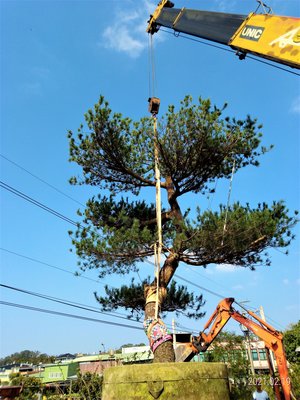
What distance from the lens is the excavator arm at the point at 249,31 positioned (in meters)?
4.23

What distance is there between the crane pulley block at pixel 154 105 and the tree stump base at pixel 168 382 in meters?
5.47

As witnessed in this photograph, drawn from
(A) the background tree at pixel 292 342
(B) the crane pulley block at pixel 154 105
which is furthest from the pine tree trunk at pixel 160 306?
(A) the background tree at pixel 292 342

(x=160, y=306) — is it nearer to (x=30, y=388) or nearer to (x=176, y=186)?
(x=176, y=186)

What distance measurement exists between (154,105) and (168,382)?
5.62m

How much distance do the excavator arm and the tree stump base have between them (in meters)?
3.62

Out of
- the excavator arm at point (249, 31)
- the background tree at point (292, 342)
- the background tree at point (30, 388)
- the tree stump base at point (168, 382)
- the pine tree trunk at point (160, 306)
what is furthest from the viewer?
the background tree at point (292, 342)

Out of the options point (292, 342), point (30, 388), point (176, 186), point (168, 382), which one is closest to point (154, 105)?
point (176, 186)

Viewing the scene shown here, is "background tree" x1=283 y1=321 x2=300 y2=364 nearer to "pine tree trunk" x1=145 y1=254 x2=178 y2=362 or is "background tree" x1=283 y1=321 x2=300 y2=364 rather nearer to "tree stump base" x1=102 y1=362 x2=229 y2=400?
"pine tree trunk" x1=145 y1=254 x2=178 y2=362

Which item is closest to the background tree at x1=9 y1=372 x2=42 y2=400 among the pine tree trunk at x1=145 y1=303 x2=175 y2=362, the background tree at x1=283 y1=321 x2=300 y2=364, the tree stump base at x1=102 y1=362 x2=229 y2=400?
the pine tree trunk at x1=145 y1=303 x2=175 y2=362

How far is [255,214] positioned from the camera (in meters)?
6.70

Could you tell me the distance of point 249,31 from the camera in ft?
16.9

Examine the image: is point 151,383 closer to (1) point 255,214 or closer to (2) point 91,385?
(1) point 255,214

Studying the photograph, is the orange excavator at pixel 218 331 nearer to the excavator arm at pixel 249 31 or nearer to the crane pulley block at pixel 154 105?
the crane pulley block at pixel 154 105

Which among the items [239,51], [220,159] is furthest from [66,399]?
[239,51]
